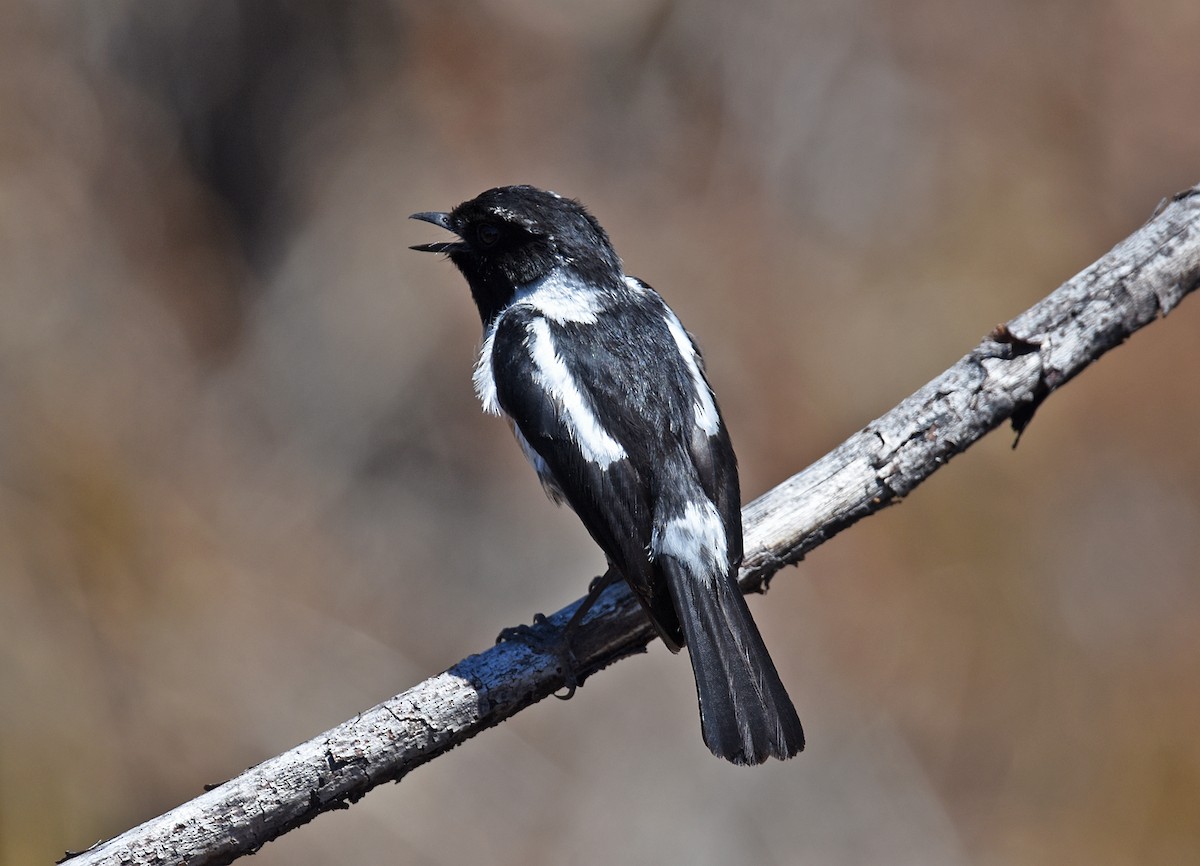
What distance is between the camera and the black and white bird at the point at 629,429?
3584 mm

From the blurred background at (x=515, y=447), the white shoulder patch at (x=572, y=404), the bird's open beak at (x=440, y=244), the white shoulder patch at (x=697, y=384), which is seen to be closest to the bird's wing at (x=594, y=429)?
the white shoulder patch at (x=572, y=404)

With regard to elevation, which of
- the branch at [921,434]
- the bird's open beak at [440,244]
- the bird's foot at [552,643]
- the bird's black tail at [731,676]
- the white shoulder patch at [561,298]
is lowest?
the bird's black tail at [731,676]

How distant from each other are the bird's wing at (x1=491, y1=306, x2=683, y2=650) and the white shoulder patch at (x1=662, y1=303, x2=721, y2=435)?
0.74 ft

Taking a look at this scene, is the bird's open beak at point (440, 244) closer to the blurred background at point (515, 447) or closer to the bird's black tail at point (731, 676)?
the bird's black tail at point (731, 676)

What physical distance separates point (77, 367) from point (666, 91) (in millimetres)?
4137

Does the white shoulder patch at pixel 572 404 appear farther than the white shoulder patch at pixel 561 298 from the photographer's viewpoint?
No

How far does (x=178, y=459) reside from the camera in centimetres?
706

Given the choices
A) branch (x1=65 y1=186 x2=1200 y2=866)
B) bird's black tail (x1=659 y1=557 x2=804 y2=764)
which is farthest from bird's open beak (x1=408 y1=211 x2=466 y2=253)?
bird's black tail (x1=659 y1=557 x2=804 y2=764)

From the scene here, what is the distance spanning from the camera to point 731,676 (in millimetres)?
3555

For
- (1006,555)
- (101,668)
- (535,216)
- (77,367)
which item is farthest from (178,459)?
(1006,555)

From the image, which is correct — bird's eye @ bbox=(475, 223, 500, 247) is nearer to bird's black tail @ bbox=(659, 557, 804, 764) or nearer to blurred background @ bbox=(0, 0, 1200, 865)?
→ bird's black tail @ bbox=(659, 557, 804, 764)

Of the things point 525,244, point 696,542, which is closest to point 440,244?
point 525,244

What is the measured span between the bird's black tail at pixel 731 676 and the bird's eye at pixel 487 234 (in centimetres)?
171

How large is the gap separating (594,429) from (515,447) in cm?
328
